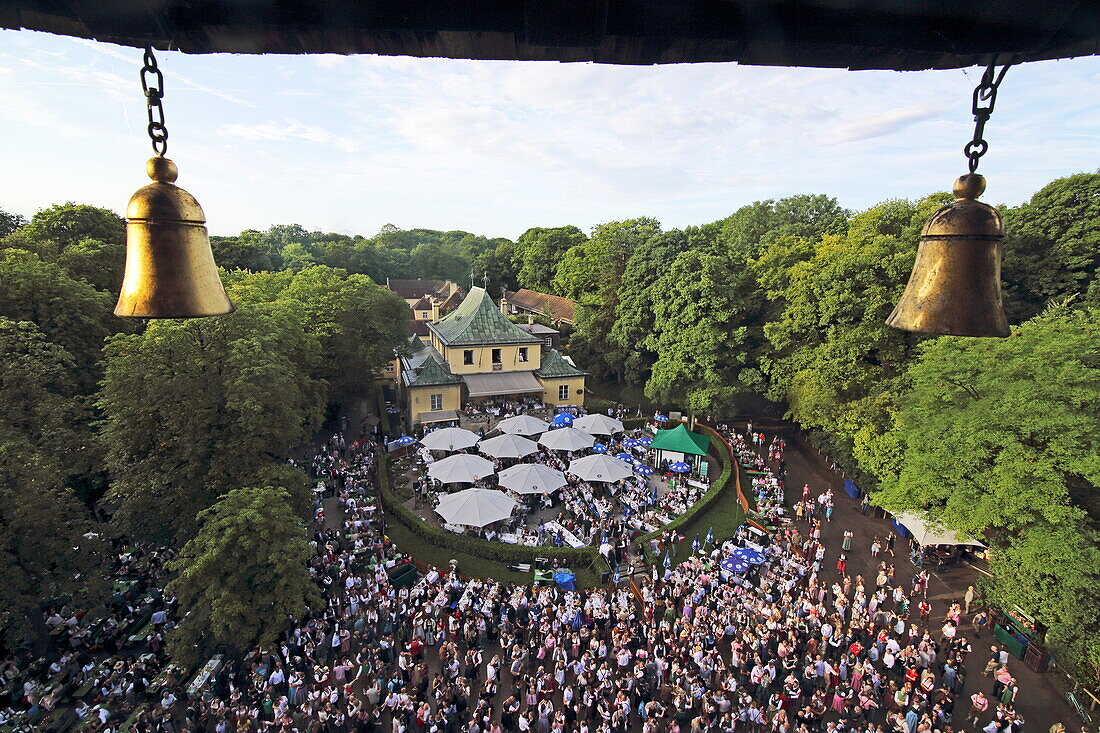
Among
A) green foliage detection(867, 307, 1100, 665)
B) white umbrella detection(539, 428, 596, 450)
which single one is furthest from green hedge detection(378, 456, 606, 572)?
green foliage detection(867, 307, 1100, 665)

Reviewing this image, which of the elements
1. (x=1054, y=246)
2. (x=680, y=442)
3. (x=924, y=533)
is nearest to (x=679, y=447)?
(x=680, y=442)

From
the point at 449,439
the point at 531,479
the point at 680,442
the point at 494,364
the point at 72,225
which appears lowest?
the point at 531,479

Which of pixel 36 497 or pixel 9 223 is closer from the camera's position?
pixel 36 497

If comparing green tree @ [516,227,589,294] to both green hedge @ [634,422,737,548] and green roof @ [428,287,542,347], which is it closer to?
green roof @ [428,287,542,347]

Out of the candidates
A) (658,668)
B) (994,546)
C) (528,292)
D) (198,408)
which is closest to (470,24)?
(658,668)

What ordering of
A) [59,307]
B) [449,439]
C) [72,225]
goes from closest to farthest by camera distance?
[59,307] < [449,439] < [72,225]

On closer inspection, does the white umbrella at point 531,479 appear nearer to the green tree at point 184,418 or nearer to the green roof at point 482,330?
the green tree at point 184,418

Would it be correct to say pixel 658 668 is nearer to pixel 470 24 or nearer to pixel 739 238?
pixel 470 24

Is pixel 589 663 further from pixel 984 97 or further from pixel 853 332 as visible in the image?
pixel 853 332

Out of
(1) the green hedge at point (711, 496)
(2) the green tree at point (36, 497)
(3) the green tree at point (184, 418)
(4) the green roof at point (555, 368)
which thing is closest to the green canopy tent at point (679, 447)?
(1) the green hedge at point (711, 496)
